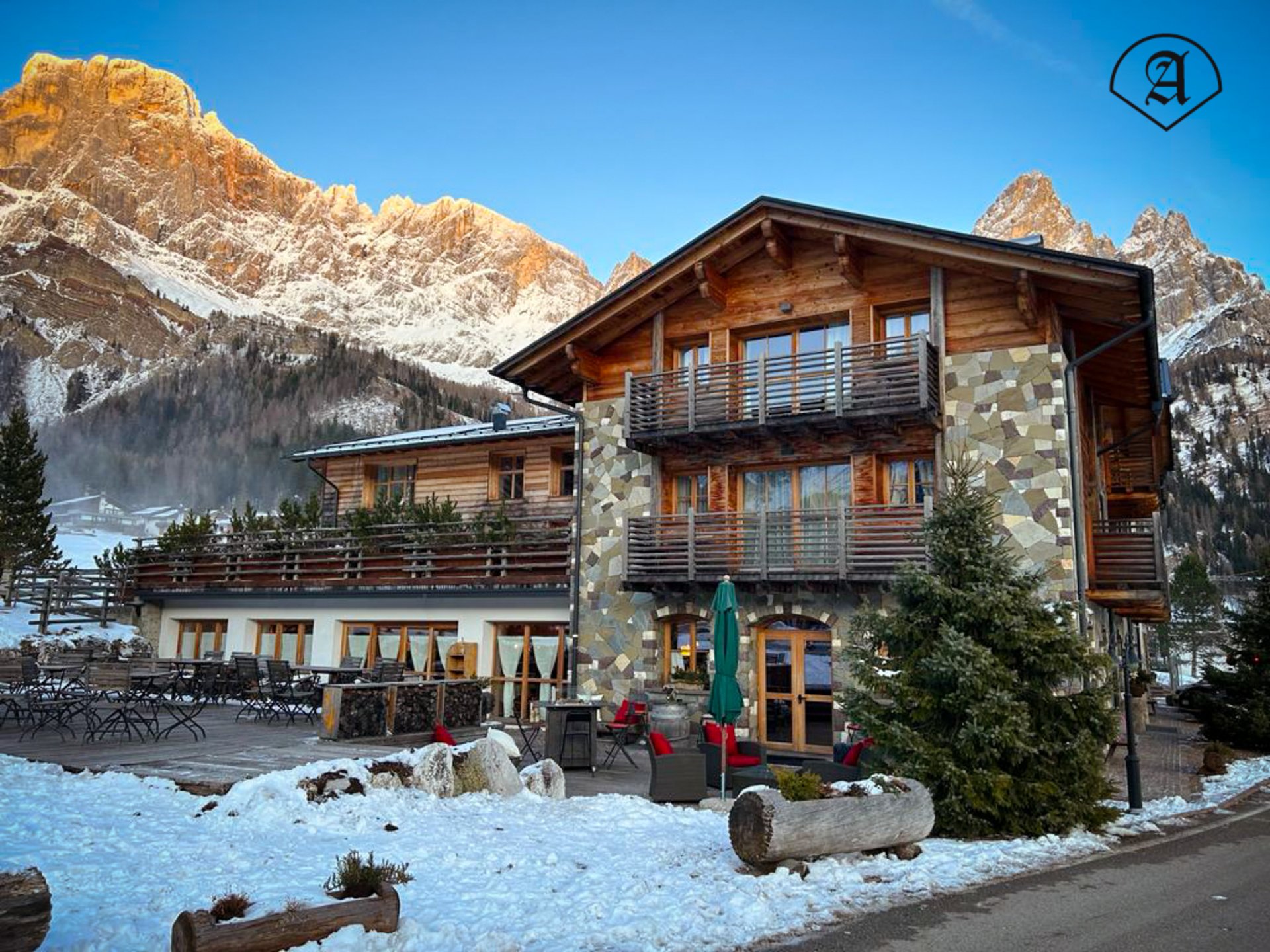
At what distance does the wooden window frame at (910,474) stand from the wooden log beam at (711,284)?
4538mm

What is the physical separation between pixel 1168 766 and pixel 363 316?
Result: 630 feet

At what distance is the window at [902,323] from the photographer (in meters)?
16.8

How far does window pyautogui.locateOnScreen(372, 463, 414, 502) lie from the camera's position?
28.0 meters

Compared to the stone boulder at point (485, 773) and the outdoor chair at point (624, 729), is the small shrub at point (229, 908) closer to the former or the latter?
the stone boulder at point (485, 773)

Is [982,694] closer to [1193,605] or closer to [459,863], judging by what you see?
[459,863]

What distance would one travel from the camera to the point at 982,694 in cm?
940

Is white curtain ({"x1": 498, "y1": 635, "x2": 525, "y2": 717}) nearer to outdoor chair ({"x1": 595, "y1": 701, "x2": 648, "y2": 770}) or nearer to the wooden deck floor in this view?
outdoor chair ({"x1": 595, "y1": 701, "x2": 648, "y2": 770})

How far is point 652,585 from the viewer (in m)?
17.7

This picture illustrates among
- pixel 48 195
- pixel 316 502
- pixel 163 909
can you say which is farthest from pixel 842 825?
pixel 48 195

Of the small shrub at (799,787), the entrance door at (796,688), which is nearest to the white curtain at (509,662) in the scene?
the entrance door at (796,688)

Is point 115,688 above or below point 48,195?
below

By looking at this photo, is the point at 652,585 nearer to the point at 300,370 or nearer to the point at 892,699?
the point at 892,699

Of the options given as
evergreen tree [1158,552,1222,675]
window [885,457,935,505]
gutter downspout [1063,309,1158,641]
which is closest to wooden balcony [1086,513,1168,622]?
gutter downspout [1063,309,1158,641]

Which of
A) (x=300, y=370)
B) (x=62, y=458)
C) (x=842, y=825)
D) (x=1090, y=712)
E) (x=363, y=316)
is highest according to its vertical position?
(x=363, y=316)
